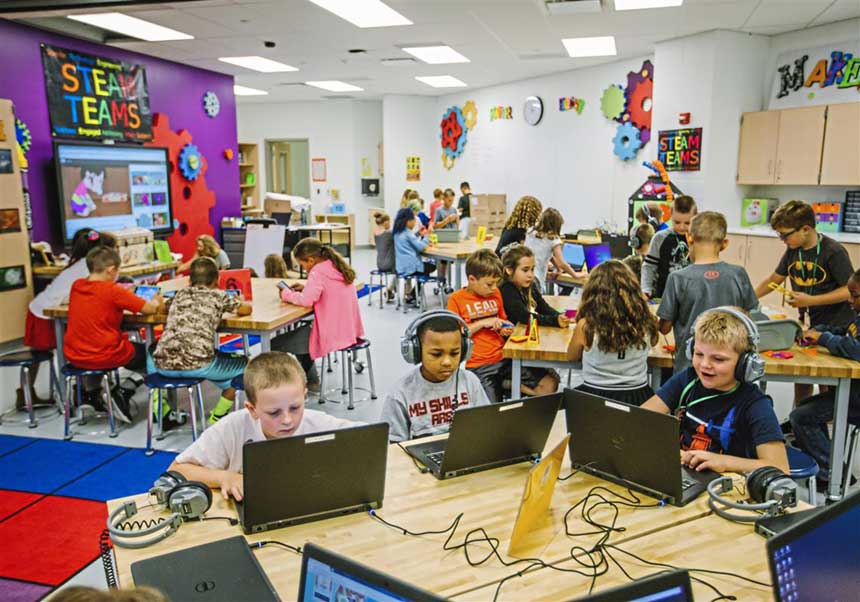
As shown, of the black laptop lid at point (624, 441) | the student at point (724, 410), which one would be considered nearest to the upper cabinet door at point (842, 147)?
the student at point (724, 410)

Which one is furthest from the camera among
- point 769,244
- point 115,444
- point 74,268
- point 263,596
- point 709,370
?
point 769,244

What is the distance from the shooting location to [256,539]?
1.70 metres

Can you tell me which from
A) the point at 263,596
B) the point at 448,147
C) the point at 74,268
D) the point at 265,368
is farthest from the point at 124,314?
the point at 448,147

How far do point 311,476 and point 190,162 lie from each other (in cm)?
840

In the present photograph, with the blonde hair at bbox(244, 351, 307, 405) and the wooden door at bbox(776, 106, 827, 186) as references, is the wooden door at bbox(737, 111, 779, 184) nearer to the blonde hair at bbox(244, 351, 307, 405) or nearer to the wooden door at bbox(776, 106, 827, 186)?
the wooden door at bbox(776, 106, 827, 186)

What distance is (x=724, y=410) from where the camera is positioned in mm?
2260

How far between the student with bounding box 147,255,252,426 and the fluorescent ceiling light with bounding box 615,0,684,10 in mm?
4571

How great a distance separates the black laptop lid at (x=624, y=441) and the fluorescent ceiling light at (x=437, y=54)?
7257 millimetres

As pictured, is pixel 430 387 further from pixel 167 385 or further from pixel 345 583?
pixel 167 385

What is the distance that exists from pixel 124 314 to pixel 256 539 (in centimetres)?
330

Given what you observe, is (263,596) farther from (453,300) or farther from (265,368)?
(453,300)

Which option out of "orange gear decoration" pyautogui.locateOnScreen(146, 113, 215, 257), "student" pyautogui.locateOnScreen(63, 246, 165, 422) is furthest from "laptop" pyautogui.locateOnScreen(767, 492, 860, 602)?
"orange gear decoration" pyautogui.locateOnScreen(146, 113, 215, 257)

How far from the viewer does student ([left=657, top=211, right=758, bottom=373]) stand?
3.31m

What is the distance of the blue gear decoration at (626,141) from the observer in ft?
30.0
